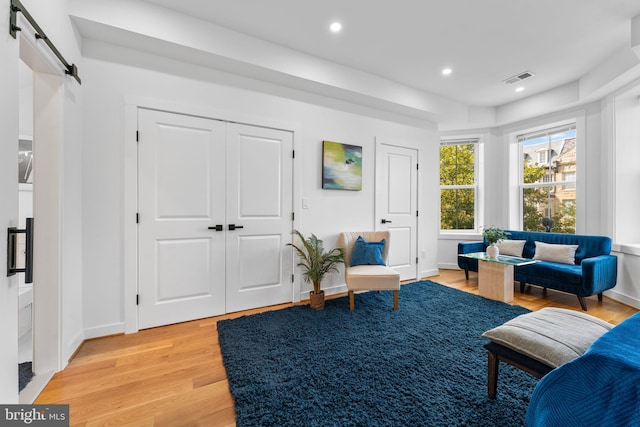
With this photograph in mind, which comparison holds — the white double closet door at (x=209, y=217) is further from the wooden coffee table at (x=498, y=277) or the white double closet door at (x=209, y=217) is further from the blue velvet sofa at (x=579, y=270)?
the blue velvet sofa at (x=579, y=270)

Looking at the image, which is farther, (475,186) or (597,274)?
(475,186)

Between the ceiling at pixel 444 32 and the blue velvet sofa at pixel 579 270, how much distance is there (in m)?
2.17

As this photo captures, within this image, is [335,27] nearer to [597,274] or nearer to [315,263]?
[315,263]

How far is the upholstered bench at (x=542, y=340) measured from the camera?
1.35 m

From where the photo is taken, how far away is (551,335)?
56.6 inches

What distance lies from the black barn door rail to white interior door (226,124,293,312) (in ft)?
4.12

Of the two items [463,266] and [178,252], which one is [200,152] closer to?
[178,252]

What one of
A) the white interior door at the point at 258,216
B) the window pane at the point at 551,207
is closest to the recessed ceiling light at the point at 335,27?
the white interior door at the point at 258,216

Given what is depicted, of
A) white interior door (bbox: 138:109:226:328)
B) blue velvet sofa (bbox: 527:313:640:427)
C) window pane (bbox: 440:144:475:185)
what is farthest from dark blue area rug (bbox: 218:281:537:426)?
window pane (bbox: 440:144:475:185)

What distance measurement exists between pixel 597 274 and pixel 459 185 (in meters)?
2.44

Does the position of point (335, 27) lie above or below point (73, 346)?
above

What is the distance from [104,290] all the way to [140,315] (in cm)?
38

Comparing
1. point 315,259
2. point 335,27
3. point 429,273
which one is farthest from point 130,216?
point 429,273

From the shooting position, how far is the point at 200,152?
9.27 feet
